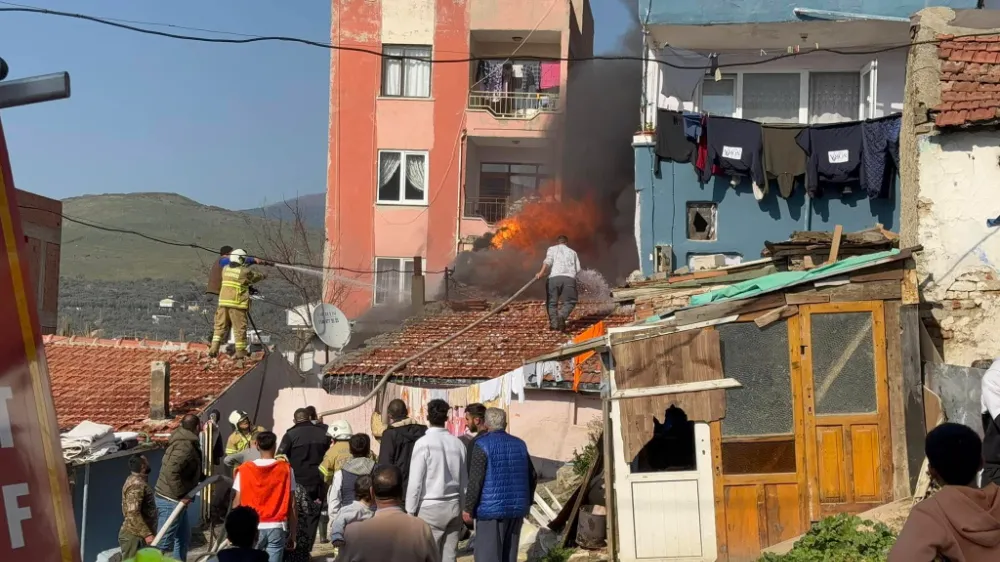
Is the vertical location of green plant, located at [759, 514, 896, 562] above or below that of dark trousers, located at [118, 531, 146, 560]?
above

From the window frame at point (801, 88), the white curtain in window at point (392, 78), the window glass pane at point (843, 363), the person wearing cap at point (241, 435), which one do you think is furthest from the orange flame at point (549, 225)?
the window glass pane at point (843, 363)

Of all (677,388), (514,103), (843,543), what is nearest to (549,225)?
(514,103)

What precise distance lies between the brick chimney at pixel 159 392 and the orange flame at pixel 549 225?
1411 cm

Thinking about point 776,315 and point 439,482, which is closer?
point 439,482

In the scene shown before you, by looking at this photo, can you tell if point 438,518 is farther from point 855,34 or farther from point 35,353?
point 855,34

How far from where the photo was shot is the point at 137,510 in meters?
9.98

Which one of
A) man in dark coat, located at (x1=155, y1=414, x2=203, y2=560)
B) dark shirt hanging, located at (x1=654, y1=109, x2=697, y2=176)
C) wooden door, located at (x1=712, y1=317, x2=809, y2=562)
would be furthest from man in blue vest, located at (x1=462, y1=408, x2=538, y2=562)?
dark shirt hanging, located at (x1=654, y1=109, x2=697, y2=176)

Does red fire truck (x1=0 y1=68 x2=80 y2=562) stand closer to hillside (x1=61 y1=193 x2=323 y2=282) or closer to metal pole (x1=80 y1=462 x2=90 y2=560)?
metal pole (x1=80 y1=462 x2=90 y2=560)

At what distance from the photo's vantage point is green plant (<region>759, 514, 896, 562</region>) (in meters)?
9.45

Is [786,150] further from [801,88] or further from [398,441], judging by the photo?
[398,441]

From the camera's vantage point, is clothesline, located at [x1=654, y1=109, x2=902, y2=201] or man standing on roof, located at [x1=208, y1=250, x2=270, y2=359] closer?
man standing on roof, located at [x1=208, y1=250, x2=270, y2=359]

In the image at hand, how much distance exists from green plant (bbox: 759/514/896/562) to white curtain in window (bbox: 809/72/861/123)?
44.8 feet

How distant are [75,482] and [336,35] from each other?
66.7ft

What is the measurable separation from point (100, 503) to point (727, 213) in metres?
13.5
